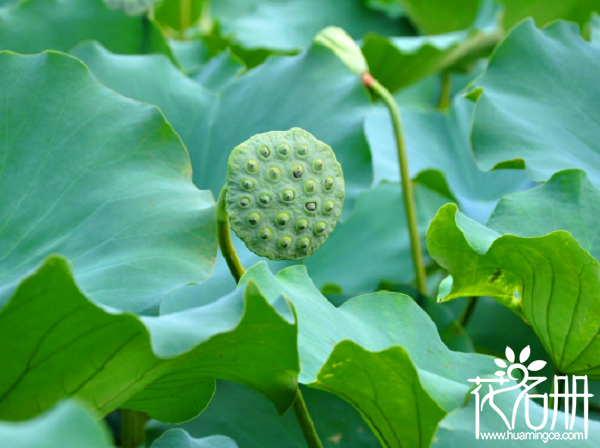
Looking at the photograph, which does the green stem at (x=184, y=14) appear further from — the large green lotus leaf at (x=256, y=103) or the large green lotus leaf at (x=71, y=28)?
the large green lotus leaf at (x=256, y=103)

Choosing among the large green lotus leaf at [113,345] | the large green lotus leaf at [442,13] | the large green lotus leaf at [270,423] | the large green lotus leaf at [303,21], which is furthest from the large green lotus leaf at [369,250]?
the large green lotus leaf at [442,13]

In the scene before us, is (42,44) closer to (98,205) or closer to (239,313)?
(98,205)

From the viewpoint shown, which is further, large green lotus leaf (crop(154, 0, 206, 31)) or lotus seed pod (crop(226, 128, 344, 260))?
large green lotus leaf (crop(154, 0, 206, 31))

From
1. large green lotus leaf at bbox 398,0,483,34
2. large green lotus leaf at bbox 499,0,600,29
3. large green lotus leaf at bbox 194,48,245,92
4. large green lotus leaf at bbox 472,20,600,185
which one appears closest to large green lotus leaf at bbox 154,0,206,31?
large green lotus leaf at bbox 398,0,483,34

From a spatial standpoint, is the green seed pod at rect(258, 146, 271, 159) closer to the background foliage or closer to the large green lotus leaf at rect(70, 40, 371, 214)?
the background foliage

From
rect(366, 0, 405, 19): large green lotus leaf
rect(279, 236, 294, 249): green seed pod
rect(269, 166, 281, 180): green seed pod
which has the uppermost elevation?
rect(269, 166, 281, 180): green seed pod

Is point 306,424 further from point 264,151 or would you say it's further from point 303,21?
point 303,21
